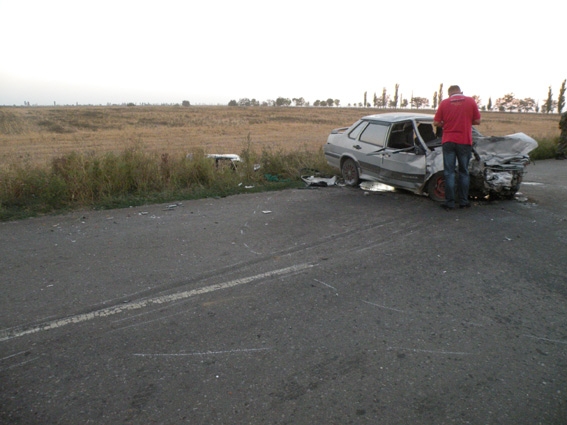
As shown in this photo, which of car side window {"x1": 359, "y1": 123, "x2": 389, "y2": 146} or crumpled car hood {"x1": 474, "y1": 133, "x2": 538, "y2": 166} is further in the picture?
car side window {"x1": 359, "y1": 123, "x2": 389, "y2": 146}

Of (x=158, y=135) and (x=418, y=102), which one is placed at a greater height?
(x=418, y=102)

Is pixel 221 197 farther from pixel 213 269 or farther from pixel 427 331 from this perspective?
pixel 427 331

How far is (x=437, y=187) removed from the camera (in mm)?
7648

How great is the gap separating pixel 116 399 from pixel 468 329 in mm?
2682

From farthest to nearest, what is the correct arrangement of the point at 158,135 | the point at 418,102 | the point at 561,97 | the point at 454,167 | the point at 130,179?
the point at 418,102 < the point at 561,97 < the point at 158,135 < the point at 130,179 < the point at 454,167

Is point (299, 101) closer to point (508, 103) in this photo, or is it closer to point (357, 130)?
point (508, 103)

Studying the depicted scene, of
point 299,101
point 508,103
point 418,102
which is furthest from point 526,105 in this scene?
point 299,101

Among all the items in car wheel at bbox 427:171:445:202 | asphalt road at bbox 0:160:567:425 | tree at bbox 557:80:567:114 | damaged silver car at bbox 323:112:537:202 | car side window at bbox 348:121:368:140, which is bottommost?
asphalt road at bbox 0:160:567:425

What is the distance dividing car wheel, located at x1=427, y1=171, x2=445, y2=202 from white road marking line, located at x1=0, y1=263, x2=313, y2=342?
3.99 meters

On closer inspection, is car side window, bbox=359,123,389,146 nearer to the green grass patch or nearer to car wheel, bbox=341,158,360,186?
car wheel, bbox=341,158,360,186

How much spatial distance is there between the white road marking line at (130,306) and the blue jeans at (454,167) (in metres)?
3.62

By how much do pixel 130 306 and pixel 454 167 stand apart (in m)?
5.63

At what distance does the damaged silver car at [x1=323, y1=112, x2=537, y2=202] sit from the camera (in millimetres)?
7480

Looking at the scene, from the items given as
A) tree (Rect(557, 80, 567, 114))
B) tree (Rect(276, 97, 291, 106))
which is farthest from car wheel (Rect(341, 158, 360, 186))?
tree (Rect(276, 97, 291, 106))
